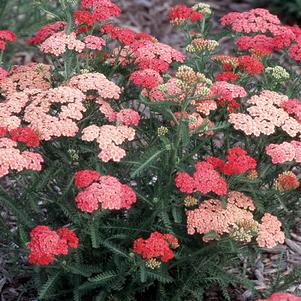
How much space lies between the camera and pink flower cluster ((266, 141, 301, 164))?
12.8 ft

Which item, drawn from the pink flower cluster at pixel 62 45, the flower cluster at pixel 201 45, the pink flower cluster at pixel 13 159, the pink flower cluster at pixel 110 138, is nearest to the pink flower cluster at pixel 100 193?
the pink flower cluster at pixel 110 138

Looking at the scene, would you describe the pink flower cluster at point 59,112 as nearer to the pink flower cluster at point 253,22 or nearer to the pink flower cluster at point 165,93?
the pink flower cluster at point 165,93

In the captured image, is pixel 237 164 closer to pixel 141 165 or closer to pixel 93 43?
pixel 141 165

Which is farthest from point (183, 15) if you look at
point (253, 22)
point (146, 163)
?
point (146, 163)

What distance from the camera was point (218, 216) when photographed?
12.6 ft

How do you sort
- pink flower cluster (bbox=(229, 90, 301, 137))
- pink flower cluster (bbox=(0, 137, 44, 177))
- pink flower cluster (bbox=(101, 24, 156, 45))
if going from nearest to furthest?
1. pink flower cluster (bbox=(0, 137, 44, 177))
2. pink flower cluster (bbox=(229, 90, 301, 137))
3. pink flower cluster (bbox=(101, 24, 156, 45))

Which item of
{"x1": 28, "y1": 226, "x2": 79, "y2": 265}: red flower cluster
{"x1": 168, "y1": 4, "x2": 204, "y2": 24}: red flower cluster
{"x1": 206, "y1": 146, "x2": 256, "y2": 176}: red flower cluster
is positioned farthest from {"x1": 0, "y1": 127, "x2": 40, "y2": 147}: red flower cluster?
Answer: {"x1": 168, "y1": 4, "x2": 204, "y2": 24}: red flower cluster

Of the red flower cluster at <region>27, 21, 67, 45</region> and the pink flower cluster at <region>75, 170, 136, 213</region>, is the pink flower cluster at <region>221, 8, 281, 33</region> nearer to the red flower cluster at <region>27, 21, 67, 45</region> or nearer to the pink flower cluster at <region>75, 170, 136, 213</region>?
the red flower cluster at <region>27, 21, 67, 45</region>

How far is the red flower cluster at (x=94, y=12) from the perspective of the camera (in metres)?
4.37

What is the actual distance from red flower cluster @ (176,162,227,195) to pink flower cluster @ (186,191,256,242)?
0.16m

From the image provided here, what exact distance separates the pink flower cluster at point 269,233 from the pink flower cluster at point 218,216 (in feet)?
0.31

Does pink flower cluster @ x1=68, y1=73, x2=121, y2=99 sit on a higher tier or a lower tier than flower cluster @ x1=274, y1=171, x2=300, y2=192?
higher

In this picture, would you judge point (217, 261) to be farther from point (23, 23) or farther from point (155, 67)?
point (23, 23)

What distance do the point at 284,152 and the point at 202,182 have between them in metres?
0.56
